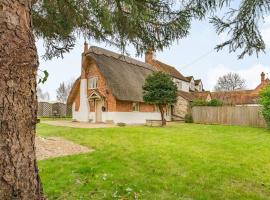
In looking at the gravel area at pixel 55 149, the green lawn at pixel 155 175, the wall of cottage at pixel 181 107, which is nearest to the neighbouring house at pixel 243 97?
the wall of cottage at pixel 181 107

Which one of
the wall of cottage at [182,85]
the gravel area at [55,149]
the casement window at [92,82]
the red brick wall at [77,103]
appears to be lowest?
the gravel area at [55,149]

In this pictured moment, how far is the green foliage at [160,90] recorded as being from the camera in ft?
72.5

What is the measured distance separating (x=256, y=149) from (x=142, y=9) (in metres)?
8.42

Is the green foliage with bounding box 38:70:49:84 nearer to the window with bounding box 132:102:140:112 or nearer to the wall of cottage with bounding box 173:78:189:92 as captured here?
the window with bounding box 132:102:140:112

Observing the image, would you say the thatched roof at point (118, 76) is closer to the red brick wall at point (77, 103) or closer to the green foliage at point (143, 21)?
the red brick wall at point (77, 103)

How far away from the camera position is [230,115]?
26.0 m

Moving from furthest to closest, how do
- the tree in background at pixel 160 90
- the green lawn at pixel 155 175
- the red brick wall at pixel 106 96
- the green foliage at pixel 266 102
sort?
the red brick wall at pixel 106 96 → the tree in background at pixel 160 90 → the green foliage at pixel 266 102 → the green lawn at pixel 155 175

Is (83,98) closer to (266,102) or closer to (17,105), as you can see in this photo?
(266,102)

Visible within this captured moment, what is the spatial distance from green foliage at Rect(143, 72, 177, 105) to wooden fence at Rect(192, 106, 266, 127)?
6.28 meters

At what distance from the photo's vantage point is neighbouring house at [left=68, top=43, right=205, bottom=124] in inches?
920

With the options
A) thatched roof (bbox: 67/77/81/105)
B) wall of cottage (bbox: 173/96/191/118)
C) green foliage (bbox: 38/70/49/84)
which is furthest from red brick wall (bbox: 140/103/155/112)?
green foliage (bbox: 38/70/49/84)

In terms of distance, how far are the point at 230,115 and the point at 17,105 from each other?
25829 mm

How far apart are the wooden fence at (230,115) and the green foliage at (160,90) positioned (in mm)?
6282

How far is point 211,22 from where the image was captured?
480cm
